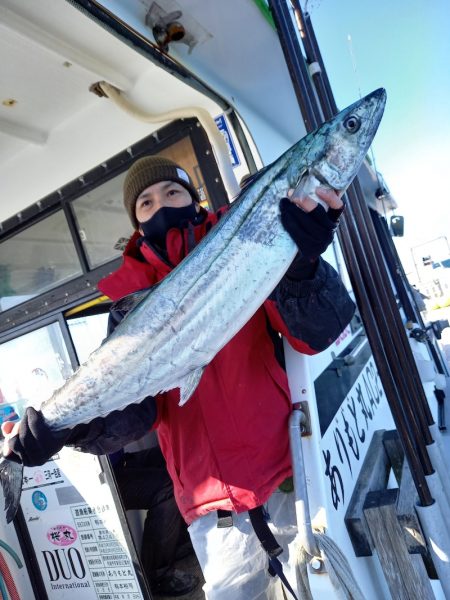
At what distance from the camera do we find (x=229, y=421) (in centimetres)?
170

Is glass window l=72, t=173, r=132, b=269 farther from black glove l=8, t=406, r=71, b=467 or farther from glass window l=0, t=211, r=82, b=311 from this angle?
black glove l=8, t=406, r=71, b=467

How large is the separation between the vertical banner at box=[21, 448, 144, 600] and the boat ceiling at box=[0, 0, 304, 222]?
91.8 inches

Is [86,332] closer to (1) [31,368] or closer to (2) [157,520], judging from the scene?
(1) [31,368]

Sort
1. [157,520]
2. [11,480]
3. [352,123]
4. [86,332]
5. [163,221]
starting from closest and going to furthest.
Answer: [352,123] < [11,480] < [163,221] < [157,520] < [86,332]

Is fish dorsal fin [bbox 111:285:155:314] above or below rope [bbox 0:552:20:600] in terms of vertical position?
above

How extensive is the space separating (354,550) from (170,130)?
2.82 metres

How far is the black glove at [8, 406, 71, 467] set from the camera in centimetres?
167

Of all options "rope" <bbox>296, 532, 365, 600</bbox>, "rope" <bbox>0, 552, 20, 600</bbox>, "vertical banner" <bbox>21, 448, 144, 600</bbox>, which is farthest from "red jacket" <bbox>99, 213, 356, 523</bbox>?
"rope" <bbox>0, 552, 20, 600</bbox>

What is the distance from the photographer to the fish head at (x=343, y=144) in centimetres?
130

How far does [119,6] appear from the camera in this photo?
6.59ft

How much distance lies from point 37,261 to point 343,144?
3235mm

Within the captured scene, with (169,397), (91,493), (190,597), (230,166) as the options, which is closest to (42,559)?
(91,493)

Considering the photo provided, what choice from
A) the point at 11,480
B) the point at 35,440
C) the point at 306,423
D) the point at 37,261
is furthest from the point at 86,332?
the point at 306,423

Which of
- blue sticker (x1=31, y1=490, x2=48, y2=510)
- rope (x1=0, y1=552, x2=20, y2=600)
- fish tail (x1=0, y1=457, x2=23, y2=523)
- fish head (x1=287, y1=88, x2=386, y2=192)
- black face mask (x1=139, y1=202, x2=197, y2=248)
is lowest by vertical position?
rope (x1=0, y1=552, x2=20, y2=600)
